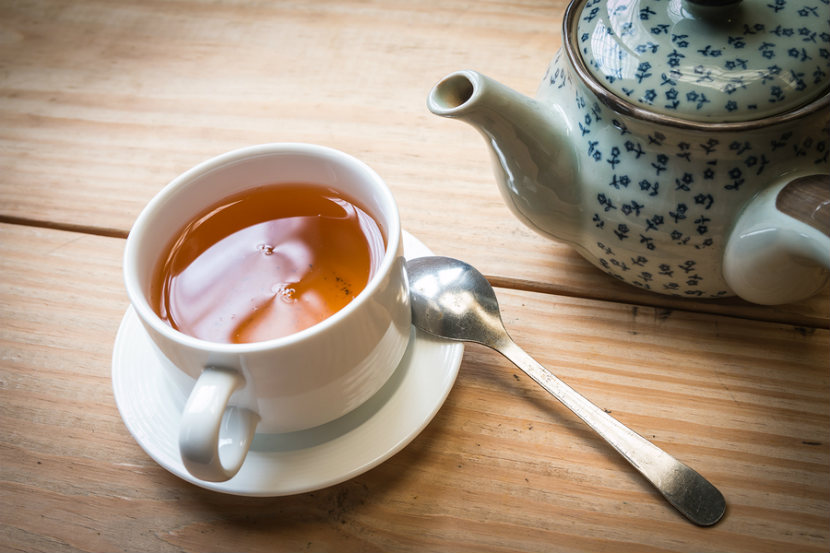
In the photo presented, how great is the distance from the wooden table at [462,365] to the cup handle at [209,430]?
0.24ft

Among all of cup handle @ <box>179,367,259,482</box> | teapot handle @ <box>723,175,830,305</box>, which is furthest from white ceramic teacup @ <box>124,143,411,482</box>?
teapot handle @ <box>723,175,830,305</box>

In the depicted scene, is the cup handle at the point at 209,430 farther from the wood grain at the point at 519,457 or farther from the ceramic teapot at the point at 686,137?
the ceramic teapot at the point at 686,137

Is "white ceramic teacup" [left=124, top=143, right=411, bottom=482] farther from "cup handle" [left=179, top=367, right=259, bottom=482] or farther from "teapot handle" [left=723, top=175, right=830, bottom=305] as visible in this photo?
"teapot handle" [left=723, top=175, right=830, bottom=305]

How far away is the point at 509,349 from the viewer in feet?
1.67

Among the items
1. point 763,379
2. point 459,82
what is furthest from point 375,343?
point 763,379

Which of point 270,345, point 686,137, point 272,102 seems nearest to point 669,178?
point 686,137

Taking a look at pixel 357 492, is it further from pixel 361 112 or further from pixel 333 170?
pixel 361 112

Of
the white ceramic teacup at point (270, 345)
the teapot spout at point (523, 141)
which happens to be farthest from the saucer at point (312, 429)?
the teapot spout at point (523, 141)

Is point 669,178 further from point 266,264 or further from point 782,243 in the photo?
point 266,264

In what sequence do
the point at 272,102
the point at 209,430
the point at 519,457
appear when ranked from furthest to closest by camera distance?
the point at 272,102
the point at 519,457
the point at 209,430

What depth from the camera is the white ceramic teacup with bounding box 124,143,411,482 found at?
384 mm

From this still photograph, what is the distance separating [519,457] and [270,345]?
0.65ft

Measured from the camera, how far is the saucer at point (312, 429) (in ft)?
1.43

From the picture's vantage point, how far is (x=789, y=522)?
0.44 m
